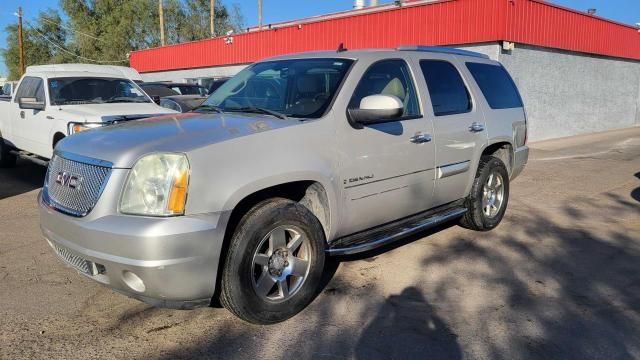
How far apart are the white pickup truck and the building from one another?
30.4 feet

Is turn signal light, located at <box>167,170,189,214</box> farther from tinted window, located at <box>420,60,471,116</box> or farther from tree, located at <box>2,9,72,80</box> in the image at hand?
tree, located at <box>2,9,72,80</box>

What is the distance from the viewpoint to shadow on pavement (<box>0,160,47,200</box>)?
8.20 meters

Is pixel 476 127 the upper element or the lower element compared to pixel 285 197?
upper

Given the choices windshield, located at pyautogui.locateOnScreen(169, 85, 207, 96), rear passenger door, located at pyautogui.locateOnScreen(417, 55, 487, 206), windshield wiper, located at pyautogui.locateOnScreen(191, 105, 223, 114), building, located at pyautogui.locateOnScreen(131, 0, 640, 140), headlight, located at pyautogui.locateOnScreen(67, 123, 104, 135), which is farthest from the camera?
windshield, located at pyautogui.locateOnScreen(169, 85, 207, 96)

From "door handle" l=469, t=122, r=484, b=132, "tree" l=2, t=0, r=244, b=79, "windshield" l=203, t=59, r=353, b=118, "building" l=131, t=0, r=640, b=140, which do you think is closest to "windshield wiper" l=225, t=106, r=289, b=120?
"windshield" l=203, t=59, r=353, b=118

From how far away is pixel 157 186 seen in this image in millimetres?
3172

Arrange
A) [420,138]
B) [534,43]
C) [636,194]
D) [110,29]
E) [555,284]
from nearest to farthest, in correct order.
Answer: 1. [555,284]
2. [420,138]
3. [636,194]
4. [534,43]
5. [110,29]

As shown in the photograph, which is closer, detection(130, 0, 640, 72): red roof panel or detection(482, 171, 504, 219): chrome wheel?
detection(482, 171, 504, 219): chrome wheel

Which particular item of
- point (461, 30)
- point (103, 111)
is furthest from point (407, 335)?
point (461, 30)

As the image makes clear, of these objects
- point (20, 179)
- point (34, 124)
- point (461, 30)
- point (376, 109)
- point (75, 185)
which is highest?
point (461, 30)

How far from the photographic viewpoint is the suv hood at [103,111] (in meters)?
7.37

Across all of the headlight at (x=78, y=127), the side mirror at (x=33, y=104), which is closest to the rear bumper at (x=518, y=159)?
the headlight at (x=78, y=127)

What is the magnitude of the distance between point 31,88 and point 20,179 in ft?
5.05

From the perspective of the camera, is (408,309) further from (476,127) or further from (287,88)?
(476,127)
